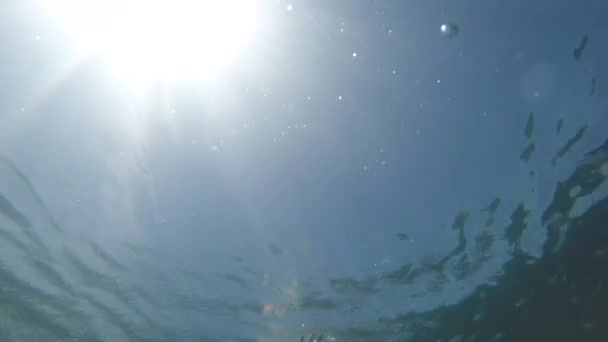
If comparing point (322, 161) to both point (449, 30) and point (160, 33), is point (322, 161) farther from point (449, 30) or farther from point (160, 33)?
point (160, 33)

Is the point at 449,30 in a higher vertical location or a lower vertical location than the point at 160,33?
higher

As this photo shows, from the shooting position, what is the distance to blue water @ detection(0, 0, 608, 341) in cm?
889

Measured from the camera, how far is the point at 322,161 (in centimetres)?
1073

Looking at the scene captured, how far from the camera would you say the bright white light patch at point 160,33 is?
839 cm

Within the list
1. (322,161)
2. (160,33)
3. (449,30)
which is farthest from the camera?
(322,161)

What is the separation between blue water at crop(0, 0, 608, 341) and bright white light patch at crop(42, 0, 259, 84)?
36cm

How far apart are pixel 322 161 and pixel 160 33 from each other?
443 centimetres

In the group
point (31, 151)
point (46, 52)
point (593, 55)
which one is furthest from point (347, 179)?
point (31, 151)

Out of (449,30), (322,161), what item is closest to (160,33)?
(322,161)

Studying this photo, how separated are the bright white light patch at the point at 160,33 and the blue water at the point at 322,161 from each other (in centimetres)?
36


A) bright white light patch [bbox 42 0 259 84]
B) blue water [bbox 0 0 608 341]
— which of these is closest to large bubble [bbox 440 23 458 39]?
blue water [bbox 0 0 608 341]

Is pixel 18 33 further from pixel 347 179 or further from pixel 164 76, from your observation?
pixel 347 179

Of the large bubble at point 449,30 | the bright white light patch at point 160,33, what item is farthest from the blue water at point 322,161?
the bright white light patch at point 160,33

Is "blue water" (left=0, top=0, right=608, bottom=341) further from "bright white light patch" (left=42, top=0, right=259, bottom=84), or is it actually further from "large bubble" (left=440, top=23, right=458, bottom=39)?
"bright white light patch" (left=42, top=0, right=259, bottom=84)
